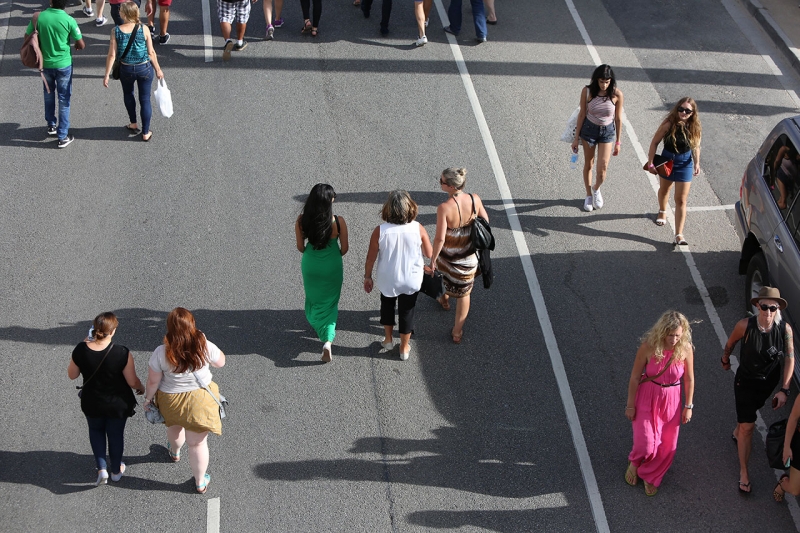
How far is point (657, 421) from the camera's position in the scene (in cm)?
636

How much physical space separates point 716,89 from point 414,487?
7.74 m

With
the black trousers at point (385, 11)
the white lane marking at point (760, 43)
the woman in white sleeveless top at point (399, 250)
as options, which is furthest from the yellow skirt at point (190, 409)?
the white lane marking at point (760, 43)

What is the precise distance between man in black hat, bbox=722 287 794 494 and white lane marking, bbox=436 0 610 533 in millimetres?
1225

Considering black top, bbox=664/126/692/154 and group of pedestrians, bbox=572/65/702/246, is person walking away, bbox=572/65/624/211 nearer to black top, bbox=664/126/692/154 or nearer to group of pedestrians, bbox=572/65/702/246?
group of pedestrians, bbox=572/65/702/246

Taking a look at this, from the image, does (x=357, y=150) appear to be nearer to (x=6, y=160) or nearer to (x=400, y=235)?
(x=400, y=235)

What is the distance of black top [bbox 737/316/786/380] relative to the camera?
20.7 ft

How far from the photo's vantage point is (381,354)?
7.75 metres

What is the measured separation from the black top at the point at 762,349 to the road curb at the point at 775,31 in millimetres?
7155

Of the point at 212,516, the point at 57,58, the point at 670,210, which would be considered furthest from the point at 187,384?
the point at 670,210

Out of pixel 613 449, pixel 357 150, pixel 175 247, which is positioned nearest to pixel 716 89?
pixel 357 150

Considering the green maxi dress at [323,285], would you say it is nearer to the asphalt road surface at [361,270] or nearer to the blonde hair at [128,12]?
the asphalt road surface at [361,270]

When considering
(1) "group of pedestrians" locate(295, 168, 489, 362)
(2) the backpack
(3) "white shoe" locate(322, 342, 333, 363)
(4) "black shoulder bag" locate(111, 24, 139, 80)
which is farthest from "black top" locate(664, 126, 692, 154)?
(2) the backpack

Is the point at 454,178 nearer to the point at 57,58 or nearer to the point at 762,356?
the point at 762,356

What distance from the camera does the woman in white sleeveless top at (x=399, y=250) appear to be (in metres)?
6.86
